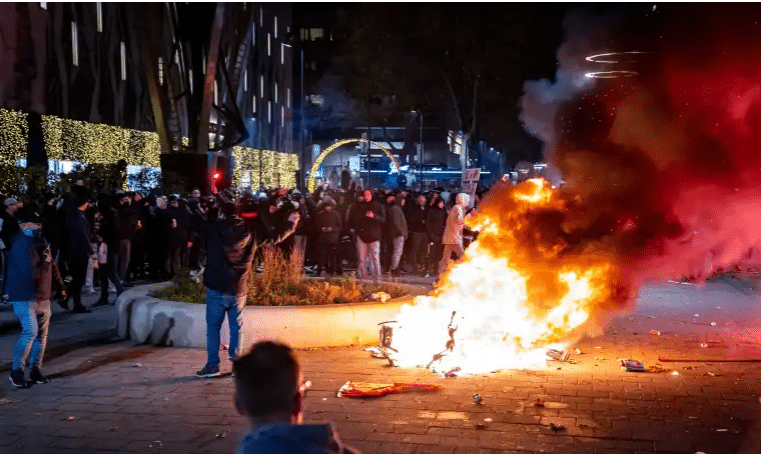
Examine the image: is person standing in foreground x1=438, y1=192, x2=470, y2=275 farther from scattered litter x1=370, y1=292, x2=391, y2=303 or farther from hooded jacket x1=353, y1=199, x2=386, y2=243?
scattered litter x1=370, y1=292, x2=391, y2=303

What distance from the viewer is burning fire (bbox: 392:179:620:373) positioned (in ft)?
31.2

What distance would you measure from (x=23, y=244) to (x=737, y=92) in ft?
27.5

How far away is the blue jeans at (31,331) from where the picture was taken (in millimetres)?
8359

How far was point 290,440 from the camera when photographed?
2506mm

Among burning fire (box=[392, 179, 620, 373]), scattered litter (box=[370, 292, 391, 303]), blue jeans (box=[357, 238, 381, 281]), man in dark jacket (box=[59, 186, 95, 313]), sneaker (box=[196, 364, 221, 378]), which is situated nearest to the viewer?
sneaker (box=[196, 364, 221, 378])

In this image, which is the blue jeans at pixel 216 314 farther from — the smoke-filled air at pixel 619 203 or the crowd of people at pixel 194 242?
the smoke-filled air at pixel 619 203

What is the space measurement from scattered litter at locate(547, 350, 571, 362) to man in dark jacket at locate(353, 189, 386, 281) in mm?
6979

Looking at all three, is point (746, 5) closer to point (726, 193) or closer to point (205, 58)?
point (726, 193)

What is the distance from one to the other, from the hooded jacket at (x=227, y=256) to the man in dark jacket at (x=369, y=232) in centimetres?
757

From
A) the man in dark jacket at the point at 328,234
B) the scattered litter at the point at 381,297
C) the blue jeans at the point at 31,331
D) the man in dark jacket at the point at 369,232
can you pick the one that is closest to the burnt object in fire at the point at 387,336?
the scattered litter at the point at 381,297

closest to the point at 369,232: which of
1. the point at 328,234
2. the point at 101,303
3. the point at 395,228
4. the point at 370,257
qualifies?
the point at 370,257

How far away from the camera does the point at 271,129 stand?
165 ft

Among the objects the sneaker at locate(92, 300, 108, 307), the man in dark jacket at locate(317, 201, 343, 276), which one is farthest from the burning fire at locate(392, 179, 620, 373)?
the man in dark jacket at locate(317, 201, 343, 276)

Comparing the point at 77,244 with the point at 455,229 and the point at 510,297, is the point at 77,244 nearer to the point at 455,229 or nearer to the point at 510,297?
the point at 455,229
